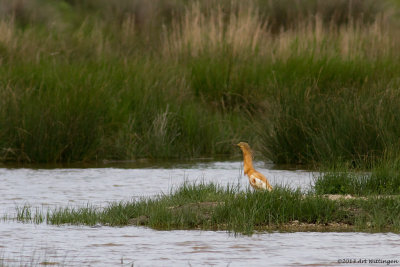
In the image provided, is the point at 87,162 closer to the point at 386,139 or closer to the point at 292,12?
the point at 386,139

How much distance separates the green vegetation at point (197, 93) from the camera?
14.2 meters

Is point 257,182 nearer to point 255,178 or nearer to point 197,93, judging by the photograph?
point 255,178

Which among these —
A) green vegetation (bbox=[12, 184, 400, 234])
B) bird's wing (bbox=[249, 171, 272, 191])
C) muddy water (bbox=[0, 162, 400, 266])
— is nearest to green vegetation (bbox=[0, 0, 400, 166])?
bird's wing (bbox=[249, 171, 272, 191])

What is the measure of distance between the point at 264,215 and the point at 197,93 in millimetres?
9701

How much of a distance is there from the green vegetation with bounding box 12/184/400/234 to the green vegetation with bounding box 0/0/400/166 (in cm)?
338

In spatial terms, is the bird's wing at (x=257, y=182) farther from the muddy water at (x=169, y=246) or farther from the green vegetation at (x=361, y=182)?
the muddy water at (x=169, y=246)

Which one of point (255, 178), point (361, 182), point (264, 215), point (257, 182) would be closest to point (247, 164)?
point (255, 178)

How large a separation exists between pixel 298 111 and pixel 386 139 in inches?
71.3

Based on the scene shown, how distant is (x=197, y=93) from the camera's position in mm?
18406

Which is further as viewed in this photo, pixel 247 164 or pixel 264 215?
pixel 247 164

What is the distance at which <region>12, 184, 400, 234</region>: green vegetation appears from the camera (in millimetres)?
8812

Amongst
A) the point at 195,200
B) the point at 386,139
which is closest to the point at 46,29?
the point at 386,139

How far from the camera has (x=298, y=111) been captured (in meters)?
14.5

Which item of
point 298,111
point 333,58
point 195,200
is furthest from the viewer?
point 333,58
